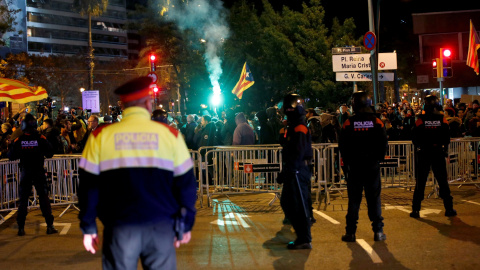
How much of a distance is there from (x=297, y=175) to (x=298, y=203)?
377 millimetres

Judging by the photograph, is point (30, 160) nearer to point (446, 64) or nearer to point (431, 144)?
point (431, 144)

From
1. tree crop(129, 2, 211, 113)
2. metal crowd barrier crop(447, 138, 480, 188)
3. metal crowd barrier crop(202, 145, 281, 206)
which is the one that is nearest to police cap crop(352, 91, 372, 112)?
metal crowd barrier crop(202, 145, 281, 206)

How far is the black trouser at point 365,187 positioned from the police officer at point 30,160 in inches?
195

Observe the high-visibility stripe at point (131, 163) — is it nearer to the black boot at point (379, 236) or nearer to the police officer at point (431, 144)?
the black boot at point (379, 236)

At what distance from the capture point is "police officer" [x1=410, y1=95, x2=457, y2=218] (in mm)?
9461

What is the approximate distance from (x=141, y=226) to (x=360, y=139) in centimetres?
464

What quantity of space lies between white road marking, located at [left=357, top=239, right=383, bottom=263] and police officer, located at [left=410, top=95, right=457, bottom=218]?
2.05 m

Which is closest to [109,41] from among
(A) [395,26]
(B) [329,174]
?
(A) [395,26]

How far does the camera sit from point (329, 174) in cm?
1240

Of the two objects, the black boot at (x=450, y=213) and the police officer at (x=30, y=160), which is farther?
the black boot at (x=450, y=213)

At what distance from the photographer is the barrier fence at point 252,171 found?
1165 centimetres

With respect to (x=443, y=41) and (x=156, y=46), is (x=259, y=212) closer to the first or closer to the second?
(x=443, y=41)

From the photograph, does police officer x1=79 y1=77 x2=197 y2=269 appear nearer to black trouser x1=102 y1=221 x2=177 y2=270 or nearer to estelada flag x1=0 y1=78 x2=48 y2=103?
black trouser x1=102 y1=221 x2=177 y2=270

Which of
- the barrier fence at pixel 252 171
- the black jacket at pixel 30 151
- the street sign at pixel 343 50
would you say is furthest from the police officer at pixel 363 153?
the street sign at pixel 343 50
